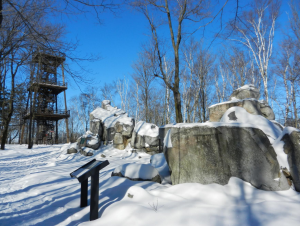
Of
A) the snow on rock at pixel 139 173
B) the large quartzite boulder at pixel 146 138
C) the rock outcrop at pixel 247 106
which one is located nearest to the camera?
the snow on rock at pixel 139 173

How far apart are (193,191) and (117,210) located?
143 cm

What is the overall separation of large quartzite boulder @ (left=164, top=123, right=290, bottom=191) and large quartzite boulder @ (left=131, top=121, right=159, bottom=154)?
27.1 feet

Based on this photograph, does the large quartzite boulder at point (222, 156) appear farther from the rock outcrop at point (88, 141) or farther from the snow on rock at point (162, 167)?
the rock outcrop at point (88, 141)

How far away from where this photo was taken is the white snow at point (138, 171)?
4602mm

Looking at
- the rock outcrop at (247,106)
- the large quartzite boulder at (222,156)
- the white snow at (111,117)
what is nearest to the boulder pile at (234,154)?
the large quartzite boulder at (222,156)

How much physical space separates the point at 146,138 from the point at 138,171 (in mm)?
8044

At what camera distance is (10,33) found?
4.24 meters

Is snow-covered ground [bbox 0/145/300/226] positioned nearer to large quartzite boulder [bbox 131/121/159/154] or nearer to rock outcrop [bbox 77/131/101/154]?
large quartzite boulder [bbox 131/121/159/154]

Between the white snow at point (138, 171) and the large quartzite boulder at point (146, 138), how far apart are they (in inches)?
305

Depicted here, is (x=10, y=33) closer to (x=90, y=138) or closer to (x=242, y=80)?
(x=90, y=138)

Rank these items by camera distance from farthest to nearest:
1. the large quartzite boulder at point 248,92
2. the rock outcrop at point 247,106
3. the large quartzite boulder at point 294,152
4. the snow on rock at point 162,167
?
the large quartzite boulder at point 248,92, the rock outcrop at point 247,106, the snow on rock at point 162,167, the large quartzite boulder at point 294,152

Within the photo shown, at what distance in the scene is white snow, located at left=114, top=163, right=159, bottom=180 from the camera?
15.1ft

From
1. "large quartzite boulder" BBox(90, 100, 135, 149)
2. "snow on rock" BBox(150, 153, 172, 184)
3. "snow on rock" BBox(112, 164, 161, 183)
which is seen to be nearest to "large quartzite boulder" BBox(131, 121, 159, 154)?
"large quartzite boulder" BBox(90, 100, 135, 149)

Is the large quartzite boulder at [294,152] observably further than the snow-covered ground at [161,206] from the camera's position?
Yes
